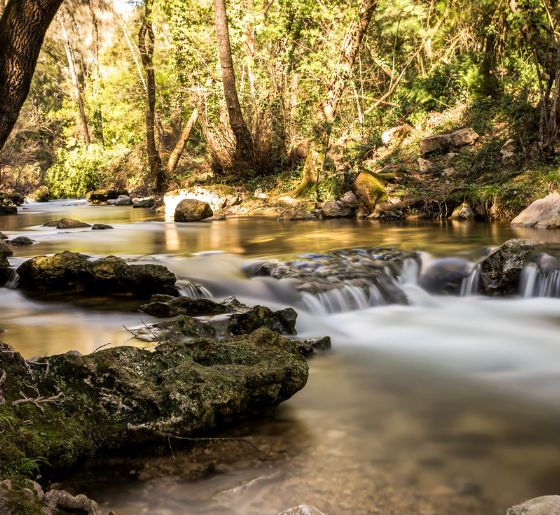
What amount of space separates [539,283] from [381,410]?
432cm

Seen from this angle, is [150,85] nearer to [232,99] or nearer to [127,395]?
[232,99]

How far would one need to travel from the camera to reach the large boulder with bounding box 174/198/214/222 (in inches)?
647

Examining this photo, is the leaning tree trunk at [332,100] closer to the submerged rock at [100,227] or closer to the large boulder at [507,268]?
the submerged rock at [100,227]

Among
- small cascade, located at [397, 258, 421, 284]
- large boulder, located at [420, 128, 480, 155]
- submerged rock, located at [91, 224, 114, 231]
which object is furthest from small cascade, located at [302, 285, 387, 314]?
large boulder, located at [420, 128, 480, 155]

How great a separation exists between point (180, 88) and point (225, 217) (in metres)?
5.96

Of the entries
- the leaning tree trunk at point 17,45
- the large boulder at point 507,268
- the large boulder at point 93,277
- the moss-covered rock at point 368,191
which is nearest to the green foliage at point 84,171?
the moss-covered rock at point 368,191

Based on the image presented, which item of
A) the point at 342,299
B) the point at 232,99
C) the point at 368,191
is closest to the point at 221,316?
the point at 342,299

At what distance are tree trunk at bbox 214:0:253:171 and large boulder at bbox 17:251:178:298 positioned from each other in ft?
37.4

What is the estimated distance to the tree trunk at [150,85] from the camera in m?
21.5

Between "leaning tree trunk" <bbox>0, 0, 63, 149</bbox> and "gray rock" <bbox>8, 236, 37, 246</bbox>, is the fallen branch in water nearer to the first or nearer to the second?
"leaning tree trunk" <bbox>0, 0, 63, 149</bbox>

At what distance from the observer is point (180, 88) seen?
20016mm

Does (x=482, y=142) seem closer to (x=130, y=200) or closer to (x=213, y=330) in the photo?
(x=213, y=330)

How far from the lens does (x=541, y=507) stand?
233 cm

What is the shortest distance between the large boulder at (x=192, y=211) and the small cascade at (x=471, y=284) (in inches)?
388
